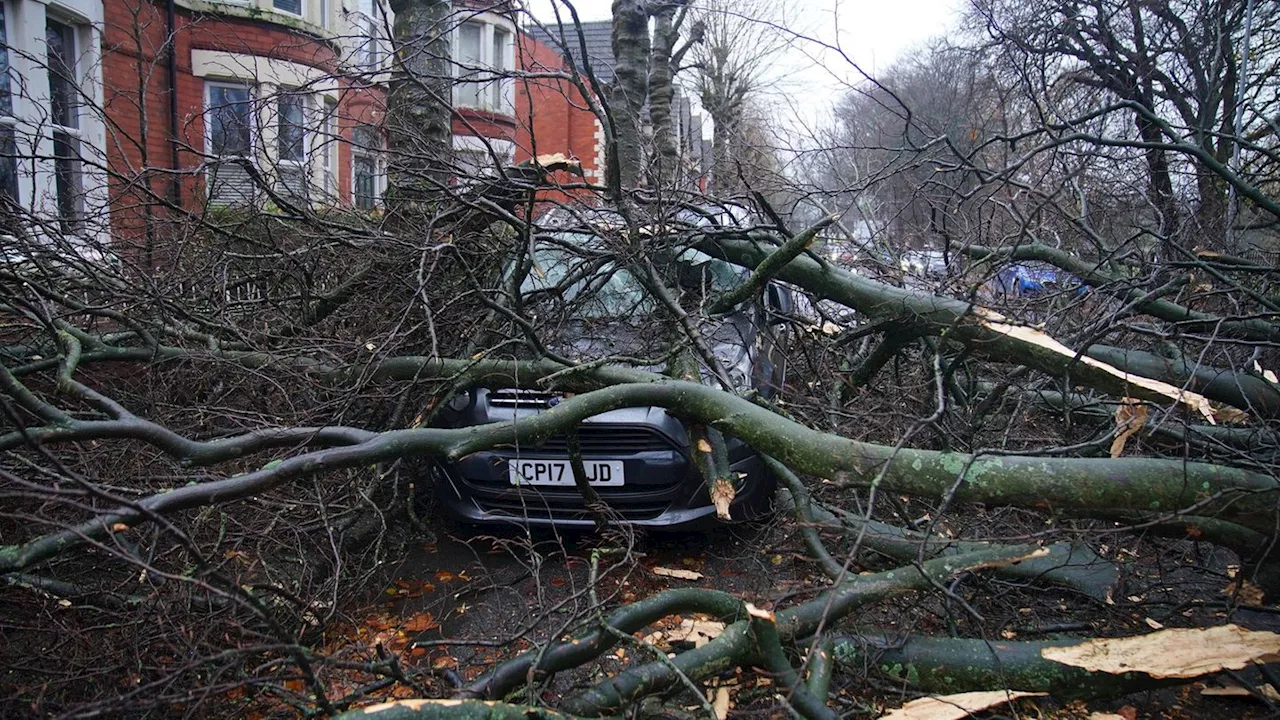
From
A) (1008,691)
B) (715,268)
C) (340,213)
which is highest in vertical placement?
(340,213)

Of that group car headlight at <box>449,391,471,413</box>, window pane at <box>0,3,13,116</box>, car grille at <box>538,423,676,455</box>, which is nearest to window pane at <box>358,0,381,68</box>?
car headlight at <box>449,391,471,413</box>

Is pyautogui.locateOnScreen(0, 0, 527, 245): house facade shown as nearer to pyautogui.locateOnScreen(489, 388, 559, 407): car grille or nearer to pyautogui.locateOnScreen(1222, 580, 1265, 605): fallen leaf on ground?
pyautogui.locateOnScreen(489, 388, 559, 407): car grille

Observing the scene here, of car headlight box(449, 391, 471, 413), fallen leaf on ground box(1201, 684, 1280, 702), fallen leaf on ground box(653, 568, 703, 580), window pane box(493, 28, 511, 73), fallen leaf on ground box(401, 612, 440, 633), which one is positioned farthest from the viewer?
window pane box(493, 28, 511, 73)

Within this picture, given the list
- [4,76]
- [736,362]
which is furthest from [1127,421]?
[4,76]

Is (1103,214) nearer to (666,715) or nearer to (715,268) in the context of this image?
(715,268)

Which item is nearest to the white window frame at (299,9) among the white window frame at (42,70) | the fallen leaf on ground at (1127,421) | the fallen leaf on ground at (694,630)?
the white window frame at (42,70)

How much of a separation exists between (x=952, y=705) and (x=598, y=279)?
315 centimetres

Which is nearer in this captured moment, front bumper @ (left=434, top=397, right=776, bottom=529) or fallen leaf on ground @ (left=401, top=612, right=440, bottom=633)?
fallen leaf on ground @ (left=401, top=612, right=440, bottom=633)

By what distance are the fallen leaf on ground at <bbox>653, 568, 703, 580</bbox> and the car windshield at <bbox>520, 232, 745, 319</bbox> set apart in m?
1.45

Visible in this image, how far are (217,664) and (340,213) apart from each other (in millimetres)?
3115

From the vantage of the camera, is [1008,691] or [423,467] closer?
[1008,691]

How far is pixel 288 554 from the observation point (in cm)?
357

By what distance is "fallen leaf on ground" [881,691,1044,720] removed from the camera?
240 cm

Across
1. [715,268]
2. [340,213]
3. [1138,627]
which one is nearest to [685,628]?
[1138,627]
